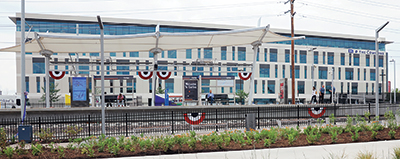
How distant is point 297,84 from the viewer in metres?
63.8

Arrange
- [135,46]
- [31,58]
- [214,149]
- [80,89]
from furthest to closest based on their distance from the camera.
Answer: [31,58]
[135,46]
[80,89]
[214,149]

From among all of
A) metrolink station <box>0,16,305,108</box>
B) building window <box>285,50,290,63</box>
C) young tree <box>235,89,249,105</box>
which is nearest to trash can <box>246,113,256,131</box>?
metrolink station <box>0,16,305,108</box>

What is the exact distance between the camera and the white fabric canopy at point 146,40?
1998cm

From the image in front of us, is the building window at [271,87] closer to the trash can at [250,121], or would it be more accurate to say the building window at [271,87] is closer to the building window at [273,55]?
the building window at [273,55]

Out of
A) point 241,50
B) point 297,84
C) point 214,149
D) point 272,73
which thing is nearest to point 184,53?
point 241,50

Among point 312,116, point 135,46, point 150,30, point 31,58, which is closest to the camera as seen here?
point 312,116

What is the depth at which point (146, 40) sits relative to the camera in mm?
21438

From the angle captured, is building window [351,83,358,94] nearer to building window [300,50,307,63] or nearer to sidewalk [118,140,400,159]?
building window [300,50,307,63]

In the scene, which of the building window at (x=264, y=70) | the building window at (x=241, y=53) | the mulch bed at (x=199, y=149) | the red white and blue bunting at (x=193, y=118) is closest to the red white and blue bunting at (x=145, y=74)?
the red white and blue bunting at (x=193, y=118)

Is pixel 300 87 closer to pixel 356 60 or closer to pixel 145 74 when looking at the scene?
pixel 356 60

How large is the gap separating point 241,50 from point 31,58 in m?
39.5

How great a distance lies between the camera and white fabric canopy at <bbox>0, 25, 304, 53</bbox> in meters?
20.0

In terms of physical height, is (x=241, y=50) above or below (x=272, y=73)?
above

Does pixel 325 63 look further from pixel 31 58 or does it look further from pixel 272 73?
pixel 31 58
